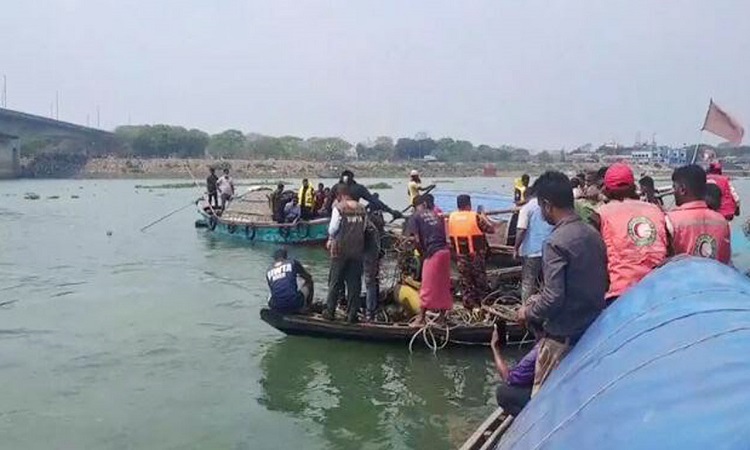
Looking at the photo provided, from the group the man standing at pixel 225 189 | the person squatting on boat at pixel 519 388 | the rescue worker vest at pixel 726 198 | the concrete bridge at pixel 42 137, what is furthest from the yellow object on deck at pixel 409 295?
the concrete bridge at pixel 42 137

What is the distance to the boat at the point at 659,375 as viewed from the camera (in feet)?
8.28

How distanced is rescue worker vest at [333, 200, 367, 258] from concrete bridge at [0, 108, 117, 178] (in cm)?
7221

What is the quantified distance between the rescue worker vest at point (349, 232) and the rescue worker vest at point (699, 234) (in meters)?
5.20

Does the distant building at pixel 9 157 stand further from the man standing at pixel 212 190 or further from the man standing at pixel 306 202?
the man standing at pixel 306 202

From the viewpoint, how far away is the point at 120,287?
1627 cm

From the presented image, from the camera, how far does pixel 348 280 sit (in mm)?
10219

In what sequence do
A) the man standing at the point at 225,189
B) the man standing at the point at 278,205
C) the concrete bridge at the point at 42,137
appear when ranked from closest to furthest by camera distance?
the man standing at the point at 278,205 → the man standing at the point at 225,189 → the concrete bridge at the point at 42,137

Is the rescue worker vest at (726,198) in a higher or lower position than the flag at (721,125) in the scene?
lower

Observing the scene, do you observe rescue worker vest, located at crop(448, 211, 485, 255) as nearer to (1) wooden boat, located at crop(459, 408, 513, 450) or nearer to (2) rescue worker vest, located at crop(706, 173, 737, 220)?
(2) rescue worker vest, located at crop(706, 173, 737, 220)

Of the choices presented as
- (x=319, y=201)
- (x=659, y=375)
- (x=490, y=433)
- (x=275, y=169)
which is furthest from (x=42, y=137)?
(x=659, y=375)

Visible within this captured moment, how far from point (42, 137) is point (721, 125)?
8503cm

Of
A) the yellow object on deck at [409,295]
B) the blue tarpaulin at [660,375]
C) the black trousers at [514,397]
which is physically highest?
the blue tarpaulin at [660,375]

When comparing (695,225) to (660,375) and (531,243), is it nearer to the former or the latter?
(660,375)

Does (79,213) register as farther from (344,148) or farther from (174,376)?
(344,148)
